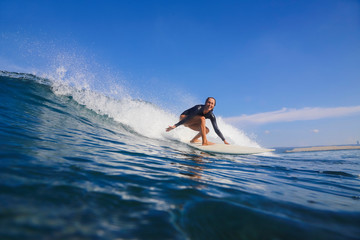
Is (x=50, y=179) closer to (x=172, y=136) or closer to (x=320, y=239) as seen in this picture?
(x=320, y=239)

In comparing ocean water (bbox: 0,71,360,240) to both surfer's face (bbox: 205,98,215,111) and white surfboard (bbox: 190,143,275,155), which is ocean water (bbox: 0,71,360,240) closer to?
white surfboard (bbox: 190,143,275,155)

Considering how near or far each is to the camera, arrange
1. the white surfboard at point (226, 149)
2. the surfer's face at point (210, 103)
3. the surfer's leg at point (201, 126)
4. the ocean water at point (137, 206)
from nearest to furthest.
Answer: the ocean water at point (137, 206) → the white surfboard at point (226, 149) → the surfer's face at point (210, 103) → the surfer's leg at point (201, 126)

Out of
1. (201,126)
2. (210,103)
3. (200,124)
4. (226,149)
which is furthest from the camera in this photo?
(200,124)

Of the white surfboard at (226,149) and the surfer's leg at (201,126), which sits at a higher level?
the surfer's leg at (201,126)

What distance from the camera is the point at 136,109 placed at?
11.9 meters

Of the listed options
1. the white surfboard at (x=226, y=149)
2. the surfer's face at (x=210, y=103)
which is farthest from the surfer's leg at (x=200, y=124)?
the surfer's face at (x=210, y=103)

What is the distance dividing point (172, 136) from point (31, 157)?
7757 millimetres

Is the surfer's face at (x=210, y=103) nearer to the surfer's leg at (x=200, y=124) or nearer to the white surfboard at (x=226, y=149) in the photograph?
the surfer's leg at (x=200, y=124)

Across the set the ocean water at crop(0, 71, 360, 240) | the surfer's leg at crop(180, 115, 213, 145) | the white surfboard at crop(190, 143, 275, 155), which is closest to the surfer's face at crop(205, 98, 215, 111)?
the surfer's leg at crop(180, 115, 213, 145)

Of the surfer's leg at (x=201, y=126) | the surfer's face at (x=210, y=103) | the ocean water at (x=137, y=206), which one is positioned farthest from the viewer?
the surfer's leg at (x=201, y=126)

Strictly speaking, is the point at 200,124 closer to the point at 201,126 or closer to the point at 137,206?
the point at 201,126

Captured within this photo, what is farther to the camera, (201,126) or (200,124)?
(200,124)

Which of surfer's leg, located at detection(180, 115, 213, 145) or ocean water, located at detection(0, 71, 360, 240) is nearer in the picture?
ocean water, located at detection(0, 71, 360, 240)

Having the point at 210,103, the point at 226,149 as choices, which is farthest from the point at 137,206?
the point at 210,103
